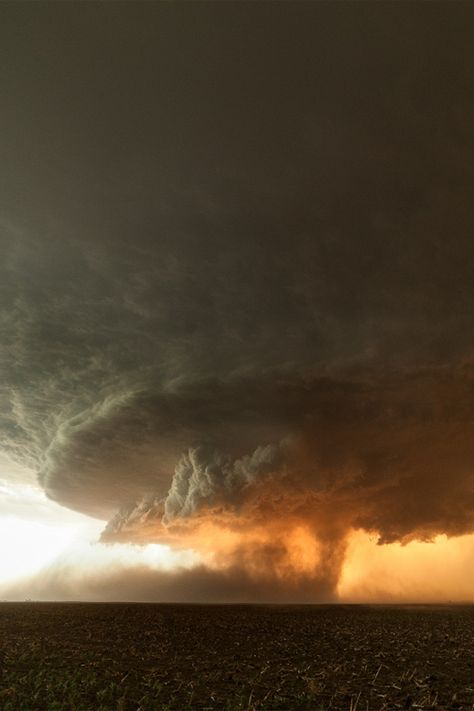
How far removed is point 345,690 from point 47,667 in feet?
49.6

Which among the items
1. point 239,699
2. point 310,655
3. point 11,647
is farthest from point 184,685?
point 11,647

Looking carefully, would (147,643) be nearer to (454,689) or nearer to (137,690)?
(137,690)

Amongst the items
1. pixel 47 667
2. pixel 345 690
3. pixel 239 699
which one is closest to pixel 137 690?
pixel 239 699

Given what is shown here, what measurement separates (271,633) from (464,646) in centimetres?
1646

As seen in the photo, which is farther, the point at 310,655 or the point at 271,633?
the point at 271,633

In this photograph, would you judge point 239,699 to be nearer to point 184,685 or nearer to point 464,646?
point 184,685

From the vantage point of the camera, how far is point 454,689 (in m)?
19.8

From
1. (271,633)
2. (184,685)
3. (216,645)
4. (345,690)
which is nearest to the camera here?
(345,690)

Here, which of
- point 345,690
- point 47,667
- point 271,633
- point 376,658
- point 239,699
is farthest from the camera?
point 271,633

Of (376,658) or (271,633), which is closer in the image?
(376,658)

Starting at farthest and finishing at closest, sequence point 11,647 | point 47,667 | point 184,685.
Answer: point 11,647, point 47,667, point 184,685

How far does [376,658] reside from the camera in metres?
27.5

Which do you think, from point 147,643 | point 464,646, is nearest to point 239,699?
point 147,643

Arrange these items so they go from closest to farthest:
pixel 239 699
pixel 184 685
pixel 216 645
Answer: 1. pixel 239 699
2. pixel 184 685
3. pixel 216 645
